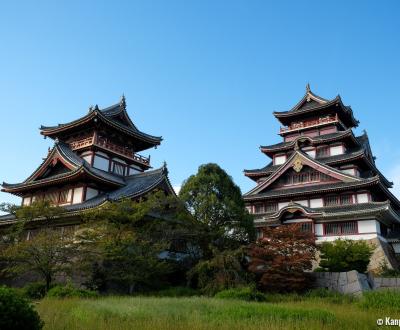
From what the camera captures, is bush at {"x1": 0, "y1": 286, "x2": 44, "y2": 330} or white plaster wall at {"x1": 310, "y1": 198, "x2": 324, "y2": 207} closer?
bush at {"x1": 0, "y1": 286, "x2": 44, "y2": 330}

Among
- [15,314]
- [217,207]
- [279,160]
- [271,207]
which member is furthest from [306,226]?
[15,314]

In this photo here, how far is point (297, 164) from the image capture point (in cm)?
3519

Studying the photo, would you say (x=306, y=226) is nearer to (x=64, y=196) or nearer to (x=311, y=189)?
(x=311, y=189)

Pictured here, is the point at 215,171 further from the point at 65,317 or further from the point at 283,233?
the point at 65,317

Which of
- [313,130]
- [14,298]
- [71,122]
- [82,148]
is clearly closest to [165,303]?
[14,298]

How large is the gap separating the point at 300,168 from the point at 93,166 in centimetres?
1819

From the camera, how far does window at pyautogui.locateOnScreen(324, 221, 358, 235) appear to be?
29833 millimetres

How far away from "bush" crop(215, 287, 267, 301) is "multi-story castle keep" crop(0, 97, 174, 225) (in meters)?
10.3

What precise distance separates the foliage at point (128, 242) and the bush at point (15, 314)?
1141 cm

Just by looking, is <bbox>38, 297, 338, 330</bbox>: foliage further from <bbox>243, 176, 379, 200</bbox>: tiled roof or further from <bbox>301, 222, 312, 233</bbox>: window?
<bbox>243, 176, 379, 200</bbox>: tiled roof

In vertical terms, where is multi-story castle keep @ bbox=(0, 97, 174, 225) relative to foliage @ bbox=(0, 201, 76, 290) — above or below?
above

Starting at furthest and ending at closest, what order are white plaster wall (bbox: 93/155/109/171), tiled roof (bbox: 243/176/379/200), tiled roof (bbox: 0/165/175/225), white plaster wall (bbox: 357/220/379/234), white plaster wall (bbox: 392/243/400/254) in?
white plaster wall (bbox: 93/155/109/171) < white plaster wall (bbox: 392/243/400/254) < tiled roof (bbox: 243/176/379/200) < white plaster wall (bbox: 357/220/379/234) < tiled roof (bbox: 0/165/175/225)

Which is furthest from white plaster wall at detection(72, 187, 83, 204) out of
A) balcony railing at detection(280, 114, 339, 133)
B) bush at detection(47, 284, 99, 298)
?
balcony railing at detection(280, 114, 339, 133)

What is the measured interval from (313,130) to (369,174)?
7.73m
